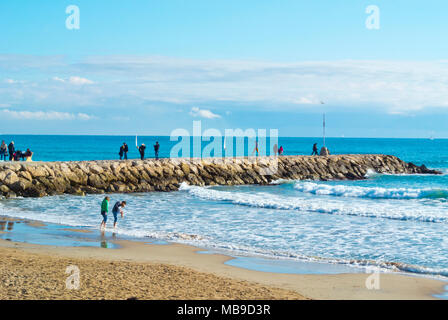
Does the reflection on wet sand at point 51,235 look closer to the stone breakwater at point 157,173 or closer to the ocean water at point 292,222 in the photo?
the ocean water at point 292,222

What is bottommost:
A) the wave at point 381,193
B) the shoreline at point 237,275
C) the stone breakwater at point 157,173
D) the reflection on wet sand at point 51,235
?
the shoreline at point 237,275

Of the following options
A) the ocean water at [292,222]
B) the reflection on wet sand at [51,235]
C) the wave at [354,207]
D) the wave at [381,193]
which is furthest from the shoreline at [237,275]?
the wave at [381,193]

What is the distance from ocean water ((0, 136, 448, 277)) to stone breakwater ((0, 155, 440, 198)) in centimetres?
170

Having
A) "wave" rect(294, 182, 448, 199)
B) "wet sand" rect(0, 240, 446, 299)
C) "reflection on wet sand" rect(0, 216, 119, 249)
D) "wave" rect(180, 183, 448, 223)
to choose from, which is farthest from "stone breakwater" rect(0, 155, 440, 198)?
"wet sand" rect(0, 240, 446, 299)

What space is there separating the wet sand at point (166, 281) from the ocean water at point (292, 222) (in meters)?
1.95

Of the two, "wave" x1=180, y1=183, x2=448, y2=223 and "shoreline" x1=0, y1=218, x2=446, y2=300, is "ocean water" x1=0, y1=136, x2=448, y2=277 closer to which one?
"wave" x1=180, y1=183, x2=448, y2=223

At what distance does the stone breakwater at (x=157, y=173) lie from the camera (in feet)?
95.4

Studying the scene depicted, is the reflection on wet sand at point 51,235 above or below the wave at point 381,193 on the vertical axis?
below

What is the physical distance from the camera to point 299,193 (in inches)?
1302

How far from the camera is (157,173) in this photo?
34.2m

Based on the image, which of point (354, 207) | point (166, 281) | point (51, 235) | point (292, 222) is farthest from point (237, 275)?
point (354, 207)

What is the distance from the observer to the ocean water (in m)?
14.8
